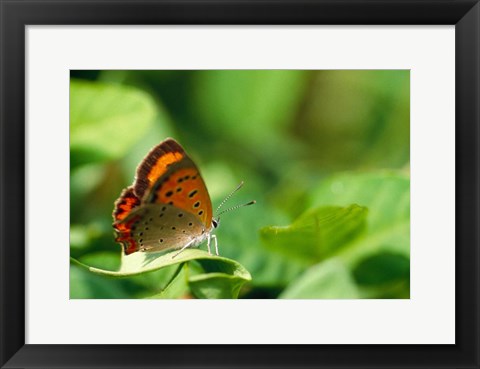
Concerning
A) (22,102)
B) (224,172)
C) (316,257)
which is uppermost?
(22,102)

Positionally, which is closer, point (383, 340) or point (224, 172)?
point (383, 340)

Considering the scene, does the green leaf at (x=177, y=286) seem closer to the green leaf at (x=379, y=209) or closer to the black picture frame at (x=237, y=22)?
the black picture frame at (x=237, y=22)

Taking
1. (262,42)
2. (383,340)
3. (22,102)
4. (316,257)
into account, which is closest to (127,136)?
(22,102)

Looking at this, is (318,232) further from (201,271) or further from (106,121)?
(106,121)

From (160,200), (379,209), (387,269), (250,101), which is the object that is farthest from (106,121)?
(387,269)

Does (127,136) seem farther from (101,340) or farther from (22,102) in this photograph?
(101,340)

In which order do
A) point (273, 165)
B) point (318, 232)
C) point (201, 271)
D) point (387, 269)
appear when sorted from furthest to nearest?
point (273, 165)
point (387, 269)
point (318, 232)
point (201, 271)

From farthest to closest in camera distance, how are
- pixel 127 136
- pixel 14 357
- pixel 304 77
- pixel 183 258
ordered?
pixel 304 77
pixel 127 136
pixel 14 357
pixel 183 258
